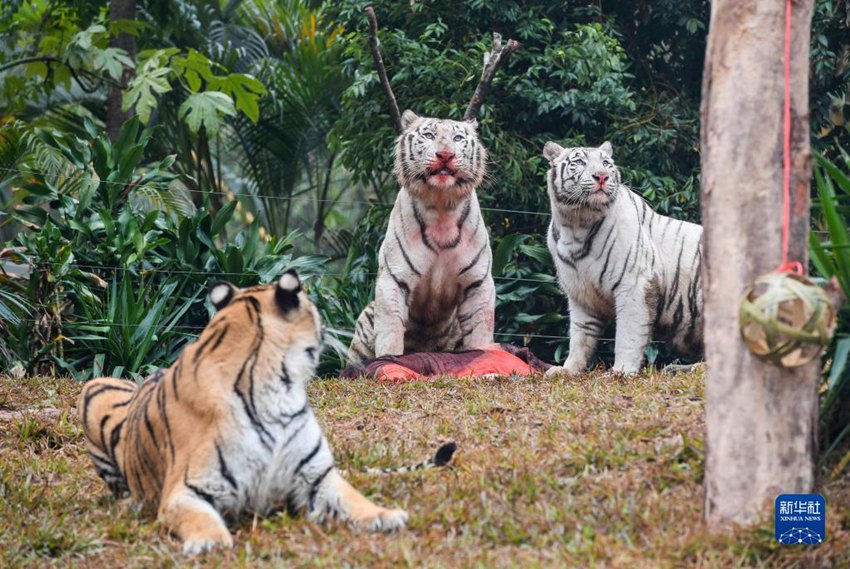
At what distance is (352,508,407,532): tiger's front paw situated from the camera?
4.36 meters

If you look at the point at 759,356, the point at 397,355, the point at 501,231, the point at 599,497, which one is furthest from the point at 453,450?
the point at 501,231

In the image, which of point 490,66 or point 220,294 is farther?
point 490,66

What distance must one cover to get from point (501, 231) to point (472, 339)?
2.71 m

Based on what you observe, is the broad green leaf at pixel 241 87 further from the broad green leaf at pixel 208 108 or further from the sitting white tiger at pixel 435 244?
the sitting white tiger at pixel 435 244

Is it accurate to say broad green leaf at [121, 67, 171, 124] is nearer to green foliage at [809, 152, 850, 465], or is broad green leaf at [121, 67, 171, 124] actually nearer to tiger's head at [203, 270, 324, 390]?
tiger's head at [203, 270, 324, 390]

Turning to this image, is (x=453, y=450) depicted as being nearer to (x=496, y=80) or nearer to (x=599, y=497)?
(x=599, y=497)

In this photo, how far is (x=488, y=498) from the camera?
15.3 feet

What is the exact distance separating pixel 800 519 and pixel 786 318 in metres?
0.68

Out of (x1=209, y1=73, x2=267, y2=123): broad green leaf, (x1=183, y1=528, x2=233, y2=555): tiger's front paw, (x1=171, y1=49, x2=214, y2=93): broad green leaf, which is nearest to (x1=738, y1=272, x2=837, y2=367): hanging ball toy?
(x1=183, y1=528, x2=233, y2=555): tiger's front paw

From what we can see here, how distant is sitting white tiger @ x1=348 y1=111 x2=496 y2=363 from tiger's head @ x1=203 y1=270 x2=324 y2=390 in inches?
160

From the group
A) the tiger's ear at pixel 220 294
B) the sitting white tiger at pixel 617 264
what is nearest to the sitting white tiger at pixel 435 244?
the sitting white tiger at pixel 617 264

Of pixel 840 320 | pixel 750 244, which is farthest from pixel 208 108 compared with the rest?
pixel 750 244

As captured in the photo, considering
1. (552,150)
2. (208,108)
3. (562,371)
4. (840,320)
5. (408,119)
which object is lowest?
(562,371)

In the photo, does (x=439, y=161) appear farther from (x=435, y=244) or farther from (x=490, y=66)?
(x=490, y=66)
